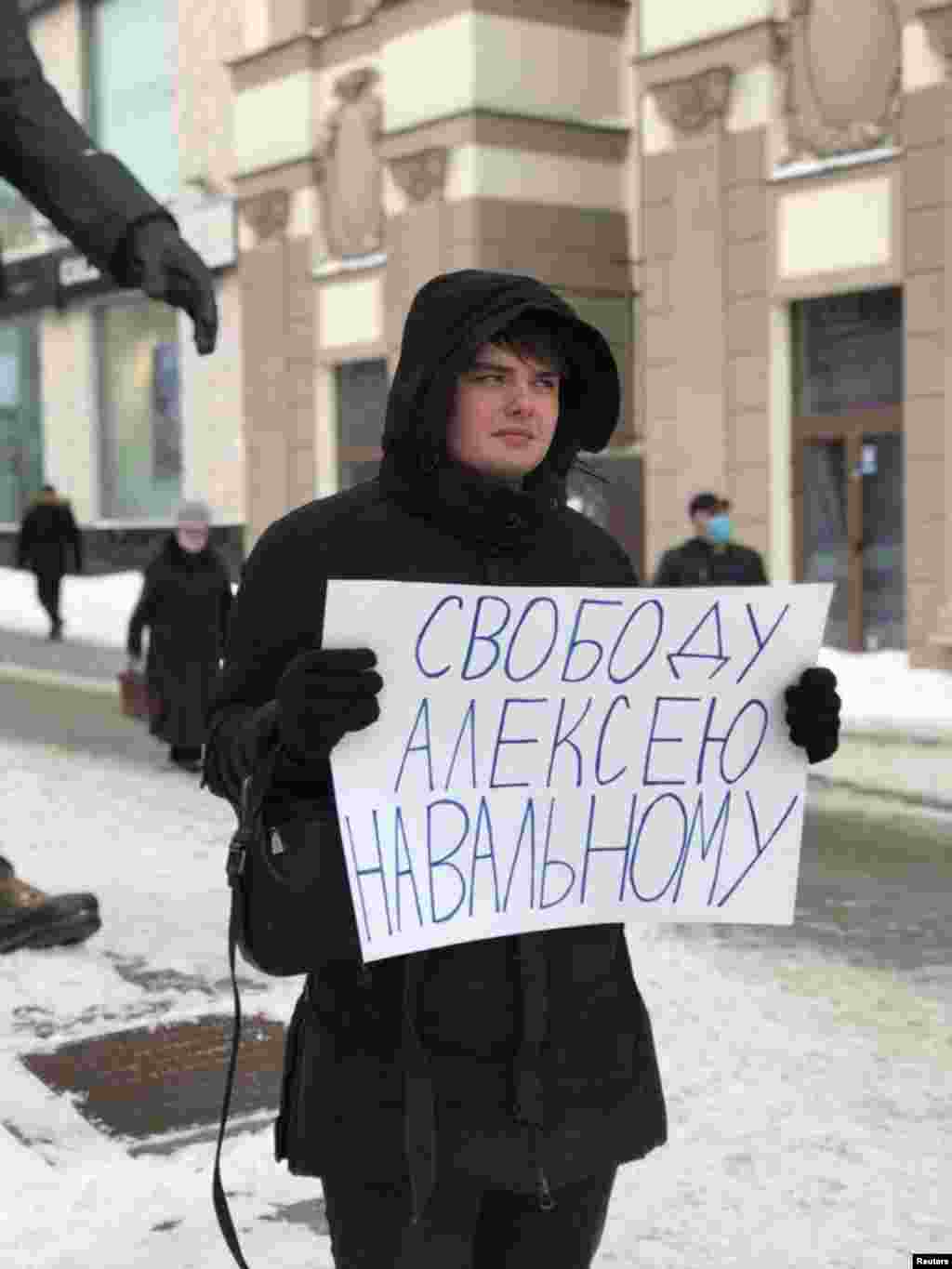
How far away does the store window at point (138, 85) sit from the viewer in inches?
971

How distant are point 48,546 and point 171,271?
14.6m

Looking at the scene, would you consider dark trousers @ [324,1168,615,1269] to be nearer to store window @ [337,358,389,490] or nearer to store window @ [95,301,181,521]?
store window @ [337,358,389,490]

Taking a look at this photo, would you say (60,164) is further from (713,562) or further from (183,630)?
(713,562)

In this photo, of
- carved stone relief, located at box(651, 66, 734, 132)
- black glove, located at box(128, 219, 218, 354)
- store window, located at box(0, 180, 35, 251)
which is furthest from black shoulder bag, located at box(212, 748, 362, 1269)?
store window, located at box(0, 180, 35, 251)

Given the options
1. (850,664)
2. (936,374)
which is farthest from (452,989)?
(850,664)

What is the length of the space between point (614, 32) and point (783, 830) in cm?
1906

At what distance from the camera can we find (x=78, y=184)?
180 inches

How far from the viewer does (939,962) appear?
559 cm

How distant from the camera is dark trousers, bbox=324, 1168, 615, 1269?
217 centimetres

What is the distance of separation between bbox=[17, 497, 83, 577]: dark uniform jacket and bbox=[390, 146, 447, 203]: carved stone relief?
5167mm

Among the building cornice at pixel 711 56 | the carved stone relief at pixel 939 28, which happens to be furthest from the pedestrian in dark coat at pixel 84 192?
the building cornice at pixel 711 56

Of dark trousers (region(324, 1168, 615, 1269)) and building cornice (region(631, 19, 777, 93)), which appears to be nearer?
dark trousers (region(324, 1168, 615, 1269))

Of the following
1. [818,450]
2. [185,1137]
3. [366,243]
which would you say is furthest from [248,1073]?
[366,243]

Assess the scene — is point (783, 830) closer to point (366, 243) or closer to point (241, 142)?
point (366, 243)
